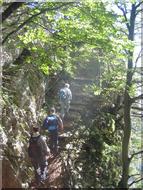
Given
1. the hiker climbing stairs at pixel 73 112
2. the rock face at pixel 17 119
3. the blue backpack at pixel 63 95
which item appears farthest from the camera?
the blue backpack at pixel 63 95

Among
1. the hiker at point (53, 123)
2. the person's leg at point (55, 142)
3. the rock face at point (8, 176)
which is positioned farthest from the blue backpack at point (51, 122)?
the rock face at point (8, 176)

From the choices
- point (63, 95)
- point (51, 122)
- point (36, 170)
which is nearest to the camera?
point (36, 170)

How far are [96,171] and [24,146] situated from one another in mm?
4388

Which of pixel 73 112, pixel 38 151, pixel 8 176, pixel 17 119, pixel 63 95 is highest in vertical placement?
pixel 63 95

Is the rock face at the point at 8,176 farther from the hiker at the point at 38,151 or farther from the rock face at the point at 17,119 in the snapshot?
the hiker at the point at 38,151

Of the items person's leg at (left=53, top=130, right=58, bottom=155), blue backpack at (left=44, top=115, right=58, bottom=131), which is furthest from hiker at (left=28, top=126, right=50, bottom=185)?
person's leg at (left=53, top=130, right=58, bottom=155)

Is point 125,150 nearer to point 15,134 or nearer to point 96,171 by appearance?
point 96,171

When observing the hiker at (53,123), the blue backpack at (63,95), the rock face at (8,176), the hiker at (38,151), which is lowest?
the rock face at (8,176)

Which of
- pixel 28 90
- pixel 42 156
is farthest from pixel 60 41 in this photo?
pixel 28 90

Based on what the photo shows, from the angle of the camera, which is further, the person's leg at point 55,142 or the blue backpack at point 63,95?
the blue backpack at point 63,95

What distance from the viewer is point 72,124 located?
1823 centimetres

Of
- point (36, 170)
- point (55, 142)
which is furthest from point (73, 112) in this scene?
point (36, 170)

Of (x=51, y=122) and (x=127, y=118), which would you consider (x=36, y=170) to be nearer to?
(x=51, y=122)

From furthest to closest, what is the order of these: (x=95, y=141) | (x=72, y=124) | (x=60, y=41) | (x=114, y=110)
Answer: (x=114, y=110) < (x=72, y=124) < (x=95, y=141) < (x=60, y=41)
